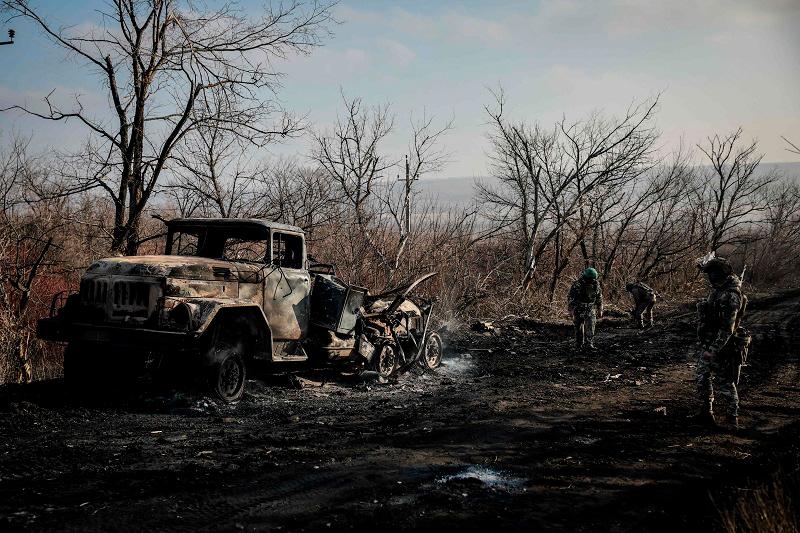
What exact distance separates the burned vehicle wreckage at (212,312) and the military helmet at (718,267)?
4744 mm

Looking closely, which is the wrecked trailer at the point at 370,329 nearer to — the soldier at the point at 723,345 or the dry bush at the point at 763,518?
the soldier at the point at 723,345

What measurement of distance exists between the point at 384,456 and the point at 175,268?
329 centimetres

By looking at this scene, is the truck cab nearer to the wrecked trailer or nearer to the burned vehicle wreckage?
the burned vehicle wreckage

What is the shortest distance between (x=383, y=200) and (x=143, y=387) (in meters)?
11.6

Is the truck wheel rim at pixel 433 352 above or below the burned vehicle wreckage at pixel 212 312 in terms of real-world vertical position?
below

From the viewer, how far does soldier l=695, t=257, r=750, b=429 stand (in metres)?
6.95

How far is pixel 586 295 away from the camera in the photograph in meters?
13.2

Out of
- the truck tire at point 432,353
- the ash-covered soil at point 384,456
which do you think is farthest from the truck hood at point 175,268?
the truck tire at point 432,353

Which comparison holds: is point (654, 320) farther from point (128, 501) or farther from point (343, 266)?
point (128, 501)

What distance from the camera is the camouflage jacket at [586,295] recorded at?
13.2 m

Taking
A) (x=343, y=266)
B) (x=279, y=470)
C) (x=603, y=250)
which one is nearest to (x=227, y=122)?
(x=343, y=266)

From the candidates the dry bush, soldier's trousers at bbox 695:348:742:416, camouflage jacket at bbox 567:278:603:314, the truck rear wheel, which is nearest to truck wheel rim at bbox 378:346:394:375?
the truck rear wheel

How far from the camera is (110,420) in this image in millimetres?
6078

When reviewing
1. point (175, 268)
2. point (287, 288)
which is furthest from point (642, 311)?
point (175, 268)
